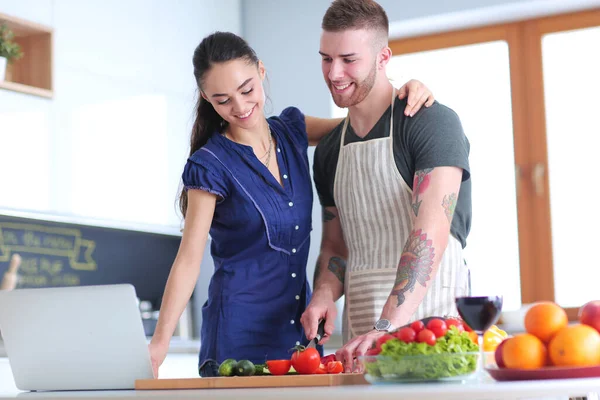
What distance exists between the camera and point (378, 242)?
217cm

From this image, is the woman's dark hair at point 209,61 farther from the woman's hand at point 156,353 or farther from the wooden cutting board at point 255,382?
the wooden cutting board at point 255,382

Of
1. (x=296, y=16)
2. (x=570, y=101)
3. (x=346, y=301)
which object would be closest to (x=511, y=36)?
(x=570, y=101)

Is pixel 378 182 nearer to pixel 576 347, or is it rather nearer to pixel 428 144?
pixel 428 144

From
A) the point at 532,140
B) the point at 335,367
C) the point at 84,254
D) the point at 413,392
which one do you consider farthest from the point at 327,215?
the point at 532,140

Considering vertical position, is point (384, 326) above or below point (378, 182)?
below

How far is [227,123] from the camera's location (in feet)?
7.79

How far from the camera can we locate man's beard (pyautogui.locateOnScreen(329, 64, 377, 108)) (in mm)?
2164

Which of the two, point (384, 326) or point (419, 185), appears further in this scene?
point (419, 185)

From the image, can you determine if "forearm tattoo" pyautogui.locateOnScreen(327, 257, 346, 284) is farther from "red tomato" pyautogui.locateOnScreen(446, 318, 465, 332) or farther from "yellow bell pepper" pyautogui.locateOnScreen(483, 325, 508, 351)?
"red tomato" pyautogui.locateOnScreen(446, 318, 465, 332)

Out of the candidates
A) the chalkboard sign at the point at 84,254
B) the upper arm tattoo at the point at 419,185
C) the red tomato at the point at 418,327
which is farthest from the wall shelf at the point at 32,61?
the red tomato at the point at 418,327

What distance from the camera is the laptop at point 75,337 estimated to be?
1.56 m

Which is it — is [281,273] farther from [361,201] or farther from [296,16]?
[296,16]

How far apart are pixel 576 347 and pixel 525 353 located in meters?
0.08

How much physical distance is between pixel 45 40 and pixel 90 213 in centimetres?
75
